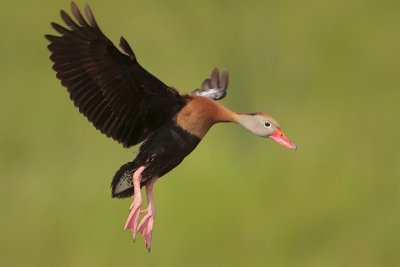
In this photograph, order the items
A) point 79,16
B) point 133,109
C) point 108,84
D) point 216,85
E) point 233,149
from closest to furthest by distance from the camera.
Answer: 1. point 79,16
2. point 108,84
3. point 133,109
4. point 216,85
5. point 233,149

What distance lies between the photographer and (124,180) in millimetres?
Result: 7602

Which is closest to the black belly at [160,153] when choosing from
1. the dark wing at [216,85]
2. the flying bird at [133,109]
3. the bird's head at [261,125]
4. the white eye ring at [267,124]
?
the flying bird at [133,109]

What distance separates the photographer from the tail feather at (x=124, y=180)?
7.55m

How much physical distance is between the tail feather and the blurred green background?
4066mm

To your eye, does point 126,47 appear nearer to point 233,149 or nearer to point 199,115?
point 199,115

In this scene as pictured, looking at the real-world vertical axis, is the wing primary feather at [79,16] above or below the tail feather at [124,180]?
above

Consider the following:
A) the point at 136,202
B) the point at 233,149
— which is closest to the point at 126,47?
the point at 136,202

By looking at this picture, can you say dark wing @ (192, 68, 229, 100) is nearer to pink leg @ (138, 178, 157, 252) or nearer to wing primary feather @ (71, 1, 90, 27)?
pink leg @ (138, 178, 157, 252)

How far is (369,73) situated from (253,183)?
71.6 inches

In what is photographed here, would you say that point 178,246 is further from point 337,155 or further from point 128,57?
point 128,57

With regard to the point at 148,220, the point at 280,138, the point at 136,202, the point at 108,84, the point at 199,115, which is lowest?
the point at 148,220

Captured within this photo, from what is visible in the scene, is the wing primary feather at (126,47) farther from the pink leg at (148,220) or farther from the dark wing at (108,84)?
the pink leg at (148,220)

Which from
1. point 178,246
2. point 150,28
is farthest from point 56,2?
point 178,246

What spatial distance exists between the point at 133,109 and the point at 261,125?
81cm
